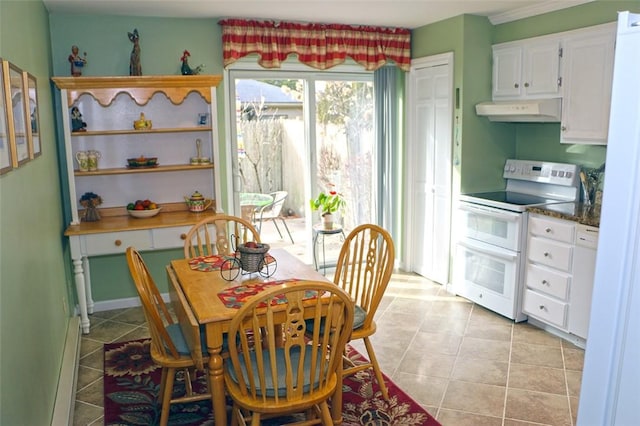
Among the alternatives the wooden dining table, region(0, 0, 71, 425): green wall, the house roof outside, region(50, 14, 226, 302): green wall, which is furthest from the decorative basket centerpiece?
the house roof outside

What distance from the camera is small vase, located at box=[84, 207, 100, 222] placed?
421cm

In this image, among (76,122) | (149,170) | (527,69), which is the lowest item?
(149,170)

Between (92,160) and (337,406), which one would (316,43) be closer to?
(92,160)

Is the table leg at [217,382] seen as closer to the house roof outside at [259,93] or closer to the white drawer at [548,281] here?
the white drawer at [548,281]

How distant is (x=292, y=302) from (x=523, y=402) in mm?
1719

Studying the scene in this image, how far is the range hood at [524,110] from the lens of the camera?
3.96 metres

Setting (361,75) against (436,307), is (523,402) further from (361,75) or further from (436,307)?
(361,75)

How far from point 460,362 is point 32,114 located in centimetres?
294

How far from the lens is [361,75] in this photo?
523 centimetres

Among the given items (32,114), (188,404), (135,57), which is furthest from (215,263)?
(135,57)

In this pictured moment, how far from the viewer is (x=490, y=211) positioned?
13.9 feet

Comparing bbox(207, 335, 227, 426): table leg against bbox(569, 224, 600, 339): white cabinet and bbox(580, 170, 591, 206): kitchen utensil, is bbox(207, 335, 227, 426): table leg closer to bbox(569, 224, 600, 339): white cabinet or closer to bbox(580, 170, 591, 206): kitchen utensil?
bbox(569, 224, 600, 339): white cabinet

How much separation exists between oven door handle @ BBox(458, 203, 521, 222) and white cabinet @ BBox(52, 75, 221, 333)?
6.90 ft

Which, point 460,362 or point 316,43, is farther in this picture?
point 316,43
